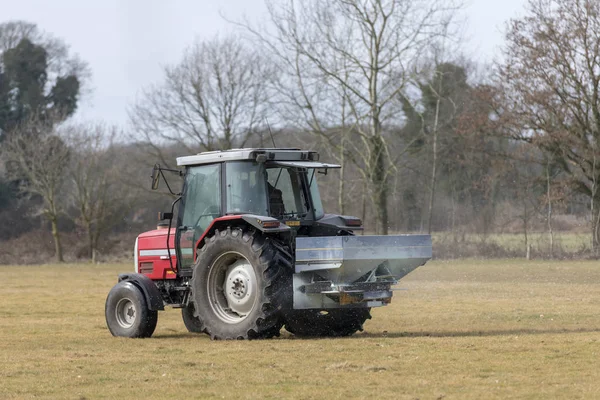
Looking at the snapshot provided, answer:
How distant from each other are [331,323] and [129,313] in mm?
2811

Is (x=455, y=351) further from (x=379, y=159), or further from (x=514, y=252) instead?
(x=379, y=159)

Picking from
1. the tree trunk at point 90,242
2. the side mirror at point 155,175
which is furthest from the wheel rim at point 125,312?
the tree trunk at point 90,242

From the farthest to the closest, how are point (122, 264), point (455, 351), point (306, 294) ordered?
point (122, 264) < point (306, 294) < point (455, 351)

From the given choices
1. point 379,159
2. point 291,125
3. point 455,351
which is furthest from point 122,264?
point 455,351

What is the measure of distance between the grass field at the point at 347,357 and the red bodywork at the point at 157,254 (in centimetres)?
90

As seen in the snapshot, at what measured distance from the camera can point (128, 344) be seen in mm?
12859

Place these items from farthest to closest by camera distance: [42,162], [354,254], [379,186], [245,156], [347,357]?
[42,162] → [379,186] → [245,156] → [354,254] → [347,357]

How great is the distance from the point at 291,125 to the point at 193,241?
88.6 ft

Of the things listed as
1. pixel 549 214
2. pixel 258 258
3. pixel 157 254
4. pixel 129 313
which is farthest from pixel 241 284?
pixel 549 214

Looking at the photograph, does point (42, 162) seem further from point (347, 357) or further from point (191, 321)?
point (347, 357)

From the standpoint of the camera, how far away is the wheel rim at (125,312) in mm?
13859

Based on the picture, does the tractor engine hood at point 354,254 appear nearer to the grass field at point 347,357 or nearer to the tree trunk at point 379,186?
the grass field at point 347,357

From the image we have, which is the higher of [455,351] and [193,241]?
[193,241]

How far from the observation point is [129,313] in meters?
13.9
